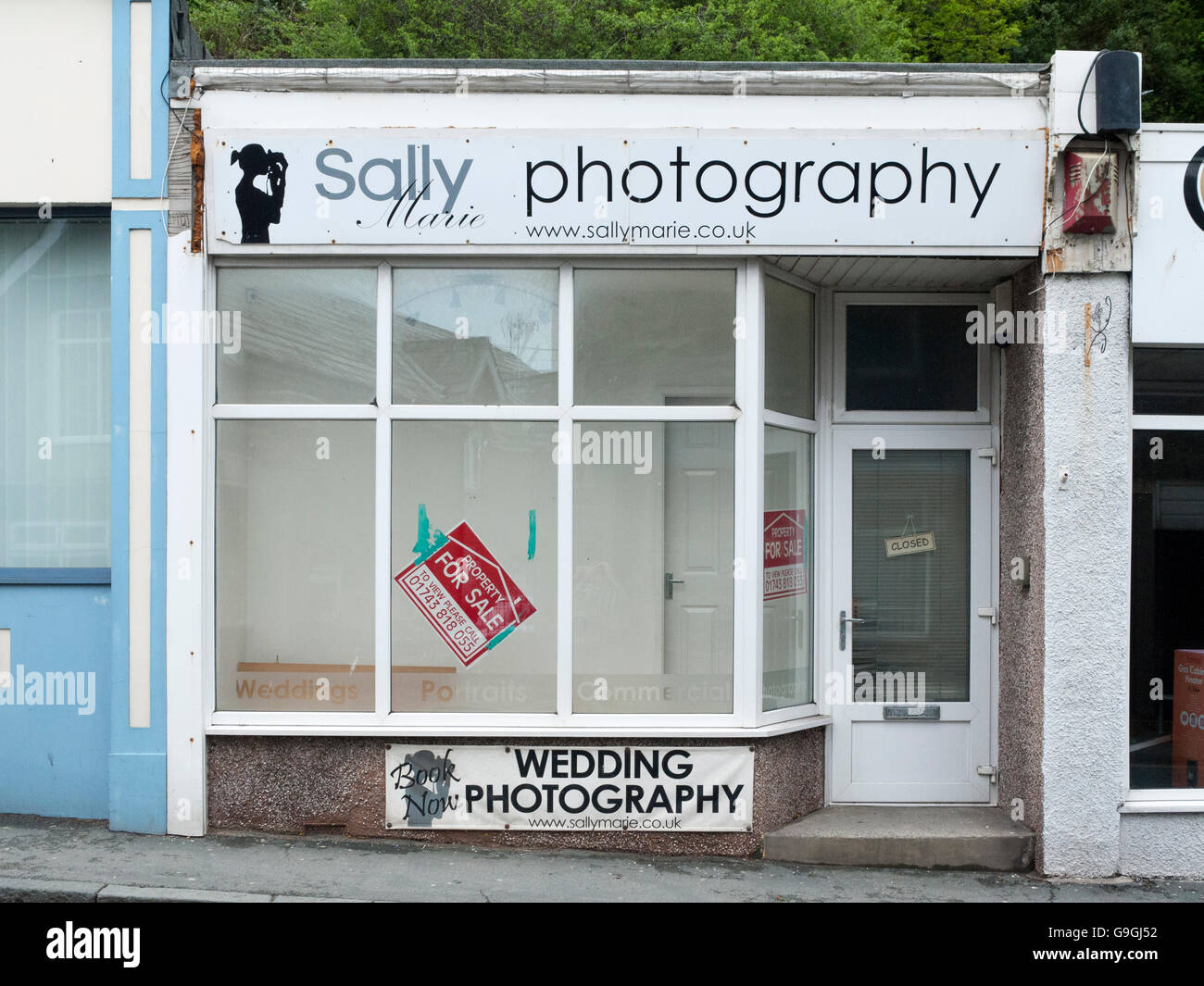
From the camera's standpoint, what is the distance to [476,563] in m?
6.32

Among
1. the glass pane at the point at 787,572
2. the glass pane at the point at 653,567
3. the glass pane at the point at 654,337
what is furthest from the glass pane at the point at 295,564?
the glass pane at the point at 787,572

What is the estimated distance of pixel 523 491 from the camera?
6309 mm

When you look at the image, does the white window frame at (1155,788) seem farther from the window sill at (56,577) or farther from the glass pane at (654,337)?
the window sill at (56,577)

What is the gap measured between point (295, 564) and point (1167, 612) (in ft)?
17.0

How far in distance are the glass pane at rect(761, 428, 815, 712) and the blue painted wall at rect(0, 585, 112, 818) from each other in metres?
3.92

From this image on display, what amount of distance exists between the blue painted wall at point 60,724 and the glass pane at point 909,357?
15.9 feet

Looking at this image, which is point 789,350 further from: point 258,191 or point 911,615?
point 258,191

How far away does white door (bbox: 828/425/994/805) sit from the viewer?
6.70 meters

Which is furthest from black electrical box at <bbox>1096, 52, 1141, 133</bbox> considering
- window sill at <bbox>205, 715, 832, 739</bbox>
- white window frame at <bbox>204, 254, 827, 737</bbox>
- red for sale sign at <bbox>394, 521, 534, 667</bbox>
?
red for sale sign at <bbox>394, 521, 534, 667</bbox>

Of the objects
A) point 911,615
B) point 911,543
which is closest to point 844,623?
point 911,615

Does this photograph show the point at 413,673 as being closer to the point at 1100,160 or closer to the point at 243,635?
the point at 243,635

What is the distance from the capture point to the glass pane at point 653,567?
6270 millimetres

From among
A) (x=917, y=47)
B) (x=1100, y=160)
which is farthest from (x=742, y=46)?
(x=1100, y=160)

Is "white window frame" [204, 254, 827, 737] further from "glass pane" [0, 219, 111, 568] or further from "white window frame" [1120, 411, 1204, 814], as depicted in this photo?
"white window frame" [1120, 411, 1204, 814]
